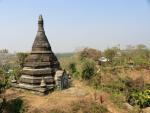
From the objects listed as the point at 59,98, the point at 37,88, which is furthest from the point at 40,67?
the point at 59,98

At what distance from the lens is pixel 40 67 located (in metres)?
22.3

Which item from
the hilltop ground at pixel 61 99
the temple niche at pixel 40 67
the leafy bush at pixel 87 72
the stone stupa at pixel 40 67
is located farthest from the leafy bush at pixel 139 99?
the leafy bush at pixel 87 72

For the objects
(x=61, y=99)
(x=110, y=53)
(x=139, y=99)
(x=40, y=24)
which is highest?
(x=40, y=24)

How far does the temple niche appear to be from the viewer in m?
21.6

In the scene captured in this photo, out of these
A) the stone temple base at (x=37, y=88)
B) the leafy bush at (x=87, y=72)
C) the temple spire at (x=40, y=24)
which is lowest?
the stone temple base at (x=37, y=88)

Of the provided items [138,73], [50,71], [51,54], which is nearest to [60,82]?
[50,71]

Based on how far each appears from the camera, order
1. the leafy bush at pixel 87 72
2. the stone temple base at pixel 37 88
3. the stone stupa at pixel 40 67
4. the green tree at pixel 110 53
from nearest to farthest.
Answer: the stone temple base at pixel 37 88
the stone stupa at pixel 40 67
the leafy bush at pixel 87 72
the green tree at pixel 110 53

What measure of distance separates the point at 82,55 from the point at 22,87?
3078 cm

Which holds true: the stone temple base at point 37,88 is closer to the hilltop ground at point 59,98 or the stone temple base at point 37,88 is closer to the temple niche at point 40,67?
the temple niche at point 40,67

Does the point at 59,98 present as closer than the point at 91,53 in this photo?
Yes

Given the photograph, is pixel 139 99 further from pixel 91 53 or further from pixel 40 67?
pixel 91 53

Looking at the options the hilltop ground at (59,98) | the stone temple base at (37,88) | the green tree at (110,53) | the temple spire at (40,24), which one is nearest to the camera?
the hilltop ground at (59,98)

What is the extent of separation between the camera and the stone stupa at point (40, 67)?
21.6 metres

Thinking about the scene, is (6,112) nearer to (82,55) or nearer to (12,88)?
(12,88)
